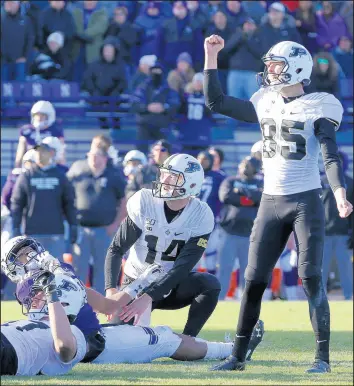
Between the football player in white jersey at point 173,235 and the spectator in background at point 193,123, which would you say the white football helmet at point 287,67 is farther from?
the spectator in background at point 193,123

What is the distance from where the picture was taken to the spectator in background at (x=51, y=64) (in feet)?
54.7

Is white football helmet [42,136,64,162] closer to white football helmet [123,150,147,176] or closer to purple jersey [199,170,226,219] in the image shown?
white football helmet [123,150,147,176]

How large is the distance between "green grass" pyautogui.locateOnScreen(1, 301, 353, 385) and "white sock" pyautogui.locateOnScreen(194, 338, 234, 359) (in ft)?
0.54

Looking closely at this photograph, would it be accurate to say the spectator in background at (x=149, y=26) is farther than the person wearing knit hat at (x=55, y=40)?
Yes

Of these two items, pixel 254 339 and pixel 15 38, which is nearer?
pixel 254 339

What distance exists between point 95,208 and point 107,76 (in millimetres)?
3720

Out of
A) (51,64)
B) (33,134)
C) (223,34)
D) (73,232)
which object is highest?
(223,34)

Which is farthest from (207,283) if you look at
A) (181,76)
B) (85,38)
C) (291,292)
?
(85,38)

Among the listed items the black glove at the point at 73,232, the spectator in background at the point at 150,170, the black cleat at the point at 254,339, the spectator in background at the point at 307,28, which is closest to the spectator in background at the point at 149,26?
the spectator in background at the point at 307,28

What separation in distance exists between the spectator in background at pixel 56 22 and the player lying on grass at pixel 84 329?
9.76 metres

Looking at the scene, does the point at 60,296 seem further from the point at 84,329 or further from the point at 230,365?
the point at 230,365

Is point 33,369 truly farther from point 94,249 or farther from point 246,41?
point 246,41

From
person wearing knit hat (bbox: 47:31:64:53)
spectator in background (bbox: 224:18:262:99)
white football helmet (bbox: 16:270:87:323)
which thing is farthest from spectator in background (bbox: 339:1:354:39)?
white football helmet (bbox: 16:270:87:323)

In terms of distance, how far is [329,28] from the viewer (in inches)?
714
